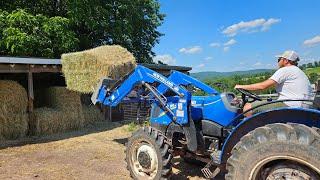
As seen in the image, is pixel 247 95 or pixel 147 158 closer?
pixel 247 95

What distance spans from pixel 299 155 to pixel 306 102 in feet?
2.85

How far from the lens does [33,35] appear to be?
1557cm

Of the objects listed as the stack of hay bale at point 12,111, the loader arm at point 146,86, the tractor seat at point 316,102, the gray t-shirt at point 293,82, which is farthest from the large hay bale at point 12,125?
the tractor seat at point 316,102

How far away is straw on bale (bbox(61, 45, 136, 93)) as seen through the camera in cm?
985

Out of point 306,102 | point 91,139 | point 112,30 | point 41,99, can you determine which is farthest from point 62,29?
point 306,102

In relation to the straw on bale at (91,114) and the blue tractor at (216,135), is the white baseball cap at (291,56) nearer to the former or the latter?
the blue tractor at (216,135)

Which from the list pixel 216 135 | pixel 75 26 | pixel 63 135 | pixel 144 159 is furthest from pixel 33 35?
pixel 216 135

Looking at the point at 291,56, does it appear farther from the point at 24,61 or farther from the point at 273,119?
the point at 24,61

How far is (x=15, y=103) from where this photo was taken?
9.65 m

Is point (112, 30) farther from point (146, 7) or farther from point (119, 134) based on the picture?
point (119, 134)

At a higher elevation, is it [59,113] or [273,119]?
[273,119]

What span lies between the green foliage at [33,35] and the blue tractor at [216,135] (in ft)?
30.3

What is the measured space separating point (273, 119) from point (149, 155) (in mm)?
1927

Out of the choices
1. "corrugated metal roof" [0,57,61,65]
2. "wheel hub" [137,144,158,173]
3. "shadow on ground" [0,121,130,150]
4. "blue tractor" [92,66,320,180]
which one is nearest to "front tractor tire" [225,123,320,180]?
"blue tractor" [92,66,320,180]
